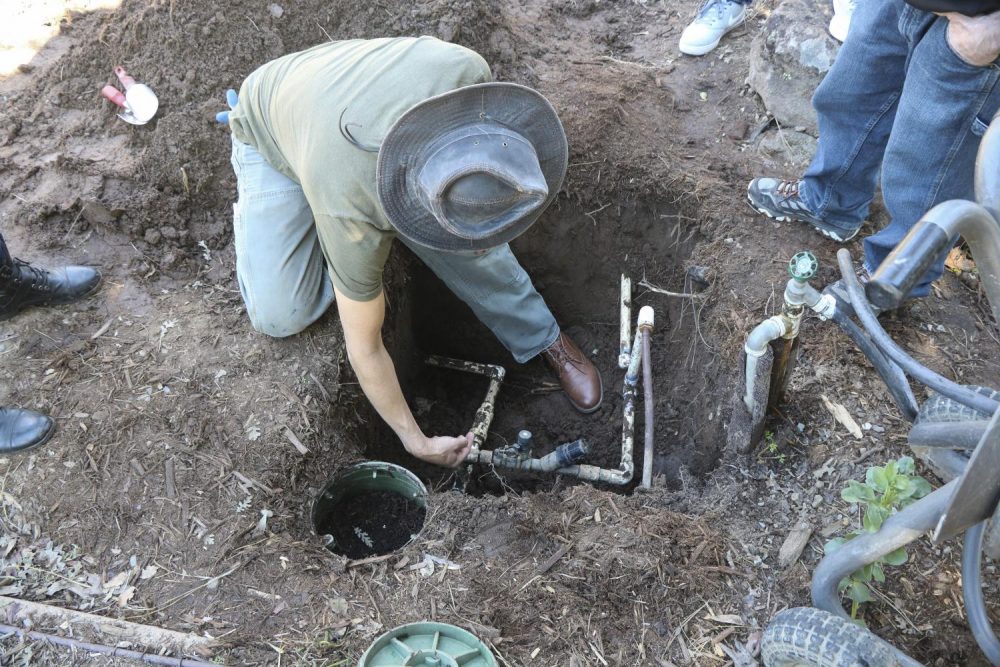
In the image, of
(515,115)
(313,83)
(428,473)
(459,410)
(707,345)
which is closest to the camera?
(515,115)

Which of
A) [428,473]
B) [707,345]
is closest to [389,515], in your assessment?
[428,473]

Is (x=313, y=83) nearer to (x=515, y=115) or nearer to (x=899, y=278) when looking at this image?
(x=515, y=115)

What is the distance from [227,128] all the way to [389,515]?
2.30 meters

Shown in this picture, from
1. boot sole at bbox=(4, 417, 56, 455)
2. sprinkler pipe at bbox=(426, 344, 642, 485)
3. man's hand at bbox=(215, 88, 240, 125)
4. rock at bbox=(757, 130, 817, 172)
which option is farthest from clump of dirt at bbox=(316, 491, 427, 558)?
rock at bbox=(757, 130, 817, 172)

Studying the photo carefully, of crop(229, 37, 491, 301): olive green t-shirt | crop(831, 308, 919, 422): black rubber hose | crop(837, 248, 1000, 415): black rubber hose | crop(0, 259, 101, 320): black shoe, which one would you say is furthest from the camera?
crop(0, 259, 101, 320): black shoe

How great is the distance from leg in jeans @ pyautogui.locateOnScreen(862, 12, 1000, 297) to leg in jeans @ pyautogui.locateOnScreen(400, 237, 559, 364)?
1725 mm

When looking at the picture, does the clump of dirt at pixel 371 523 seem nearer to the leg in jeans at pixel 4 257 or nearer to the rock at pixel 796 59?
the leg in jeans at pixel 4 257

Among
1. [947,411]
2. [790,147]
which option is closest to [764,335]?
[947,411]

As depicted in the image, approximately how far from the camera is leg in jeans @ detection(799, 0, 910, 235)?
9.22ft

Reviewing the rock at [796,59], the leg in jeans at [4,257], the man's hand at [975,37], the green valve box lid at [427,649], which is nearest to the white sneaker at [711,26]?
the rock at [796,59]

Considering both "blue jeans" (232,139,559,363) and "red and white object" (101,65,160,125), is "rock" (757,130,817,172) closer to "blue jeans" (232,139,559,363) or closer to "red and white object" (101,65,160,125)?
"blue jeans" (232,139,559,363)

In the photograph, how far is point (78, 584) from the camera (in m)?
2.50

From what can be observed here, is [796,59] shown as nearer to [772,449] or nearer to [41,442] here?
[772,449]

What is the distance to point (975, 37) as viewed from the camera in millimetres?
2260
